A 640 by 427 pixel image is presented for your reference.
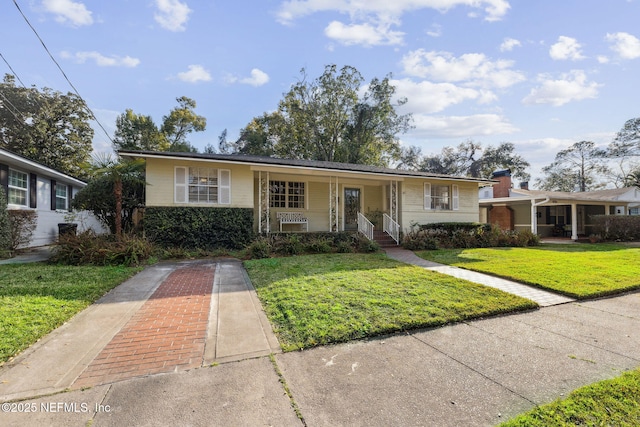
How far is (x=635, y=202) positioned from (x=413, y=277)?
24.2 metres

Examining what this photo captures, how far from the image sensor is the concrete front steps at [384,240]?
481 inches

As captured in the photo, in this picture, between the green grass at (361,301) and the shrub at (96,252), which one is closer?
the green grass at (361,301)

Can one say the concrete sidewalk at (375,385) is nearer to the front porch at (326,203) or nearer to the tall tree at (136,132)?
the front porch at (326,203)

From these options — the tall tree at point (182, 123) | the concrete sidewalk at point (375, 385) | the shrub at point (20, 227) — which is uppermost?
the tall tree at point (182, 123)

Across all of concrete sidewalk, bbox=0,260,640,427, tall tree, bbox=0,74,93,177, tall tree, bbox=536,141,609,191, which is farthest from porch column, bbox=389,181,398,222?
tall tree, bbox=536,141,609,191

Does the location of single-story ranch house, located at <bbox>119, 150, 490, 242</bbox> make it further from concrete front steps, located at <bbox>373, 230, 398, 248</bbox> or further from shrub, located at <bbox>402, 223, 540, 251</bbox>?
shrub, located at <bbox>402, 223, 540, 251</bbox>

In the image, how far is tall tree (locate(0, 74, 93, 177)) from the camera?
21.6m

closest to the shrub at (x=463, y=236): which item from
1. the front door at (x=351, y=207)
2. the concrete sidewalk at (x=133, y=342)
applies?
the front door at (x=351, y=207)

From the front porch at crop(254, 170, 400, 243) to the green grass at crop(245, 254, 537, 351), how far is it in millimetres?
5881

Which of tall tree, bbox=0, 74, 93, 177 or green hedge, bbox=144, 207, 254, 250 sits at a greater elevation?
tall tree, bbox=0, 74, 93, 177

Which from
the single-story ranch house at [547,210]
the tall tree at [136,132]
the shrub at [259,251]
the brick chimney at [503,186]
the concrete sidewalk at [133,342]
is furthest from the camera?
the tall tree at [136,132]

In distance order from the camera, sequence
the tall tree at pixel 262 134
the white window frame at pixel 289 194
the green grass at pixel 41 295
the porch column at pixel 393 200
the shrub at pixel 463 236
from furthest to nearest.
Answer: the tall tree at pixel 262 134 < the porch column at pixel 393 200 < the white window frame at pixel 289 194 < the shrub at pixel 463 236 < the green grass at pixel 41 295

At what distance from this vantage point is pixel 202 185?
10.5 meters

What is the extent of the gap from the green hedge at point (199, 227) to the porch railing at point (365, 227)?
4762 mm
